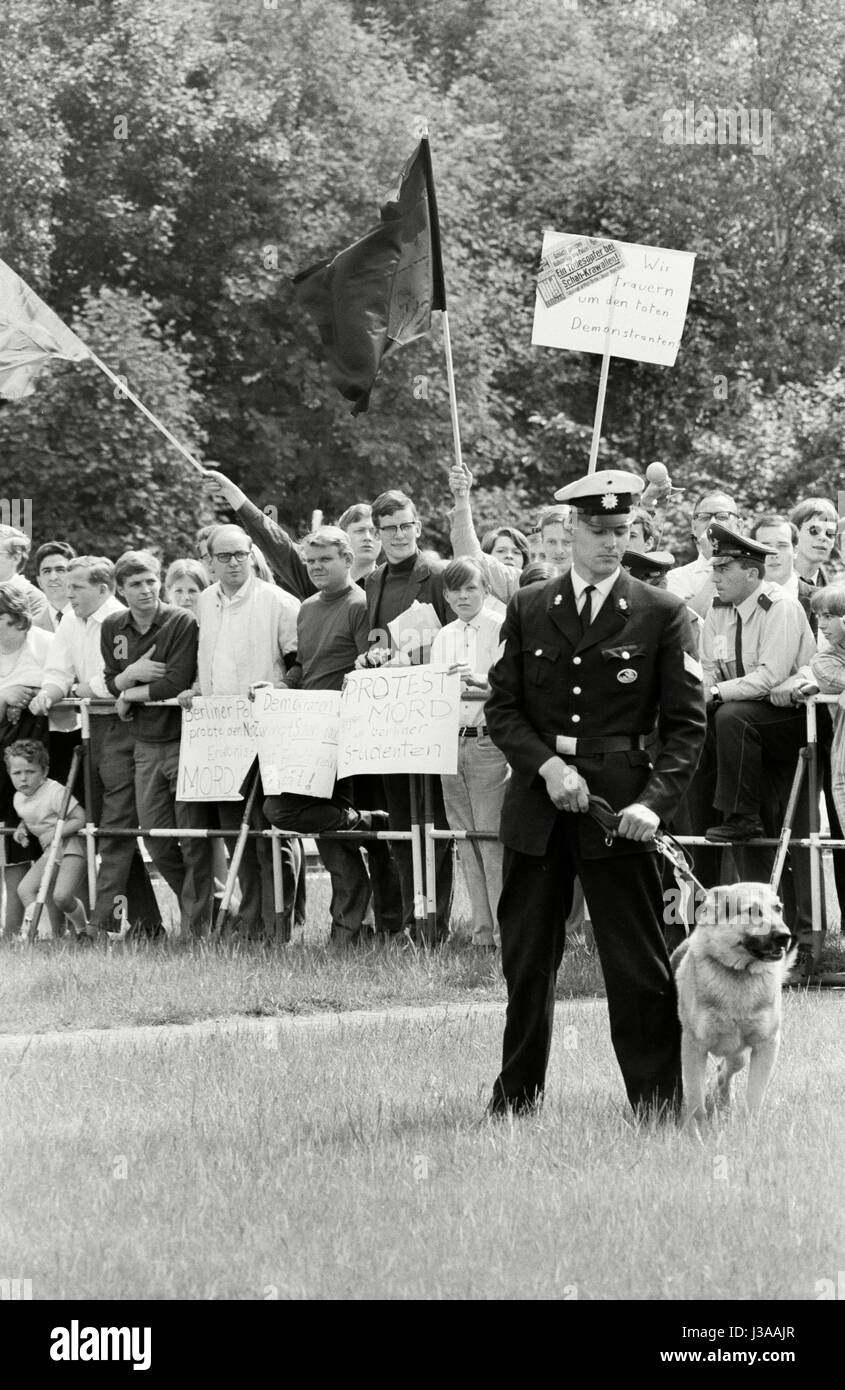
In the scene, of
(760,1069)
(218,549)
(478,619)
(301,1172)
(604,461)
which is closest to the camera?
(301,1172)

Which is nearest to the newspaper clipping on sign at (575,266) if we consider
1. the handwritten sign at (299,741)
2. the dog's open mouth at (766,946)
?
the handwritten sign at (299,741)

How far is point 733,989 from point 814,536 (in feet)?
18.9

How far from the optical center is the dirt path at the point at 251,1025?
9633 millimetres

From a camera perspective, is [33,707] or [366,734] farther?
[33,707]

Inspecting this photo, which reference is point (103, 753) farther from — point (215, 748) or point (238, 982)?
point (238, 982)

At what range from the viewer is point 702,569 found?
12375 mm

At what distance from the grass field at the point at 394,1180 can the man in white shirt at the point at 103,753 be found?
4113 millimetres

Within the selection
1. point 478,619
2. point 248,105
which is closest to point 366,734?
point 478,619

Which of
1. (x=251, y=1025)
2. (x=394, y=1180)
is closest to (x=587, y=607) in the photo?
(x=394, y=1180)

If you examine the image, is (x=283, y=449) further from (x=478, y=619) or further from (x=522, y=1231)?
(x=522, y=1231)

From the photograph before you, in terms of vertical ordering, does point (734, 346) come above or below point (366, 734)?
above

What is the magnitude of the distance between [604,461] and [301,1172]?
36518 mm

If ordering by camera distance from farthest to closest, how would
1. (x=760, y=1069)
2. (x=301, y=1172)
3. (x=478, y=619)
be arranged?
(x=478, y=619), (x=760, y=1069), (x=301, y=1172)

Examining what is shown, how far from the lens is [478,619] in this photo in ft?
39.3
